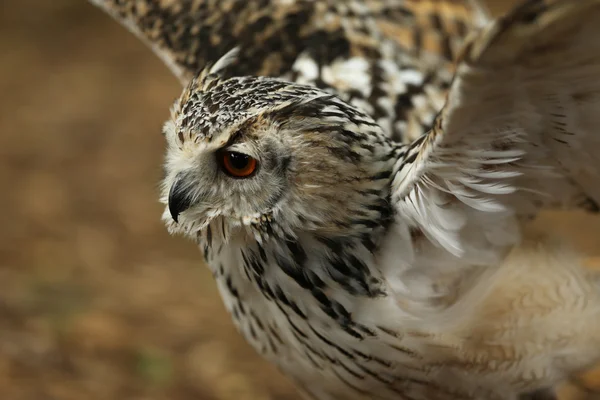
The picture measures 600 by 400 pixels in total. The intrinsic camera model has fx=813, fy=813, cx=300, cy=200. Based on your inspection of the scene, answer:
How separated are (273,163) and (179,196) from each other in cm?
22

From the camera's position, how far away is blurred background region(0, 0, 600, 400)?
3.22m

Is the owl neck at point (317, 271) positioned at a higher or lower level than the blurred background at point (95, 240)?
lower

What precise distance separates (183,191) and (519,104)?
712mm

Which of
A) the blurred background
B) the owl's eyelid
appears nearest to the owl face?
the owl's eyelid

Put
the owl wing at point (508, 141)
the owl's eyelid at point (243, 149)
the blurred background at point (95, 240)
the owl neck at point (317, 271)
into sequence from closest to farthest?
the owl wing at point (508, 141) < the owl's eyelid at point (243, 149) < the owl neck at point (317, 271) < the blurred background at point (95, 240)

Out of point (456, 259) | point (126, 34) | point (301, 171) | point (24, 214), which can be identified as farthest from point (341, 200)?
point (126, 34)

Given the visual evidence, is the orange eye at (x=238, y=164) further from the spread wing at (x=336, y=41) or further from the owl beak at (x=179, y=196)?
the spread wing at (x=336, y=41)

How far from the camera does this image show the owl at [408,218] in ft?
4.87

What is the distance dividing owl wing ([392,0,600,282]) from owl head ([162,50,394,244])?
0.32 feet

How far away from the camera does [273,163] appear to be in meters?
1.68

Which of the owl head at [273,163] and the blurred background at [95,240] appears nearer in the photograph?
the owl head at [273,163]

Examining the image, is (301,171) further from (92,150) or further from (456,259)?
(92,150)

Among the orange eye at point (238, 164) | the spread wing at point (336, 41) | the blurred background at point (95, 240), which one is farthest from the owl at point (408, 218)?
the blurred background at point (95, 240)

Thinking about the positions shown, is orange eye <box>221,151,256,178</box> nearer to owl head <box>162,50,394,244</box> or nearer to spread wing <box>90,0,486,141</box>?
owl head <box>162,50,394,244</box>
